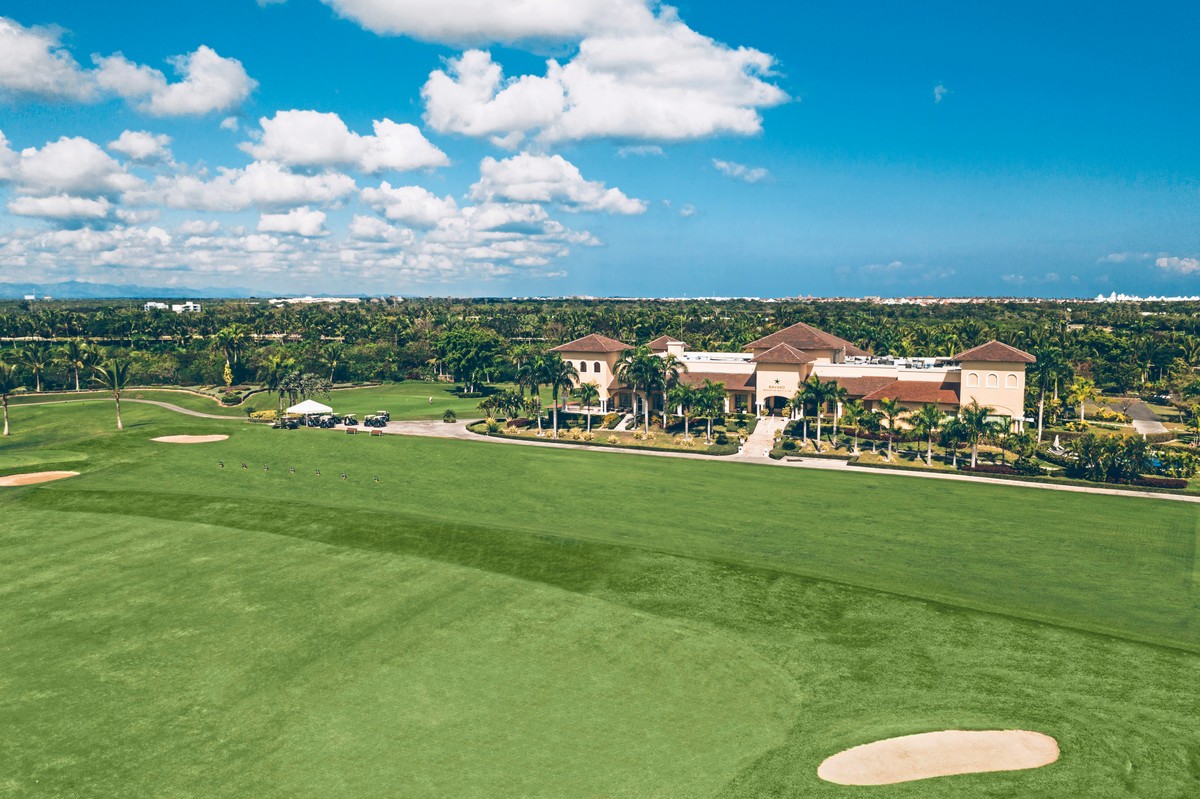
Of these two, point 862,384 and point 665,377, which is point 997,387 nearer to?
point 862,384

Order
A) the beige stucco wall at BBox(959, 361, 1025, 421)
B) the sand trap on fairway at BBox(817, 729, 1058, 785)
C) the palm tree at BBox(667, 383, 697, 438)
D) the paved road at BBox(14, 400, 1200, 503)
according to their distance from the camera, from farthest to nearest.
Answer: the palm tree at BBox(667, 383, 697, 438), the beige stucco wall at BBox(959, 361, 1025, 421), the paved road at BBox(14, 400, 1200, 503), the sand trap on fairway at BBox(817, 729, 1058, 785)

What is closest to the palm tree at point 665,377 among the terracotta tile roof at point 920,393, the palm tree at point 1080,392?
the terracotta tile roof at point 920,393

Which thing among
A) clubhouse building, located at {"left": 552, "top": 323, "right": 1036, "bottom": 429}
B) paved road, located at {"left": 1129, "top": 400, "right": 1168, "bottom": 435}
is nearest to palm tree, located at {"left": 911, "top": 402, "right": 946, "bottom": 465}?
clubhouse building, located at {"left": 552, "top": 323, "right": 1036, "bottom": 429}

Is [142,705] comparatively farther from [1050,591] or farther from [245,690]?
[1050,591]

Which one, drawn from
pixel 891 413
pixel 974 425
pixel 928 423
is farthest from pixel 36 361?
pixel 974 425

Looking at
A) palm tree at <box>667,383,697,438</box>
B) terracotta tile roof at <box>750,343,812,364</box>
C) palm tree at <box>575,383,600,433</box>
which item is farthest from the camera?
terracotta tile roof at <box>750,343,812,364</box>

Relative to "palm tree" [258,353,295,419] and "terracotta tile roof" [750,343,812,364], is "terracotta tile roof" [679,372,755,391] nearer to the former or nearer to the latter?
"terracotta tile roof" [750,343,812,364]

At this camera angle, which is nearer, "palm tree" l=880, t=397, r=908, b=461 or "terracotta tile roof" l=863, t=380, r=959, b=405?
"palm tree" l=880, t=397, r=908, b=461
